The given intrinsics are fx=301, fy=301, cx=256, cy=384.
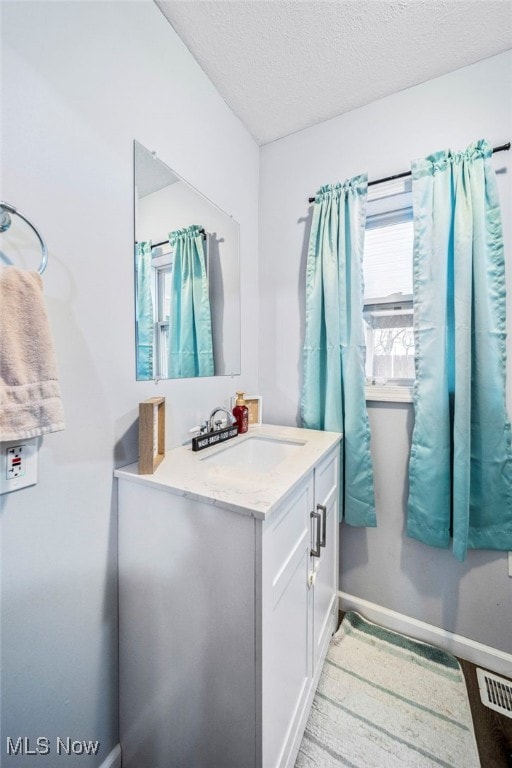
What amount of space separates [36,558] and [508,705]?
68.7 inches

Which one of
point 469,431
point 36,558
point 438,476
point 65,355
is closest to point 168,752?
point 36,558

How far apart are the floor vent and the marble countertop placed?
1.13 m

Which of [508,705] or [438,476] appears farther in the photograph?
[438,476]

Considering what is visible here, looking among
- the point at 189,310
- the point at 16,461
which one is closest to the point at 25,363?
the point at 16,461

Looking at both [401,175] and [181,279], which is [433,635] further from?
[401,175]

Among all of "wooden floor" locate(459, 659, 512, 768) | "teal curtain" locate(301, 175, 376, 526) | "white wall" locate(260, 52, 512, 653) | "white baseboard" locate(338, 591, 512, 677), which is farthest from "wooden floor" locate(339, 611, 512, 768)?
"teal curtain" locate(301, 175, 376, 526)

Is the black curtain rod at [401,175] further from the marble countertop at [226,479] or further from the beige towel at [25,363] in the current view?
the beige towel at [25,363]

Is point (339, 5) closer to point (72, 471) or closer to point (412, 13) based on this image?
point (412, 13)

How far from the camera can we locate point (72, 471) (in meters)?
0.83

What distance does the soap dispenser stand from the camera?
146cm

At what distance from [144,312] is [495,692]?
2000 mm

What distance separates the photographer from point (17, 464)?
70 centimetres

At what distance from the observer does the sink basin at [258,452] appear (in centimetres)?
129

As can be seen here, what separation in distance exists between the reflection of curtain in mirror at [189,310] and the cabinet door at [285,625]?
0.68 meters
